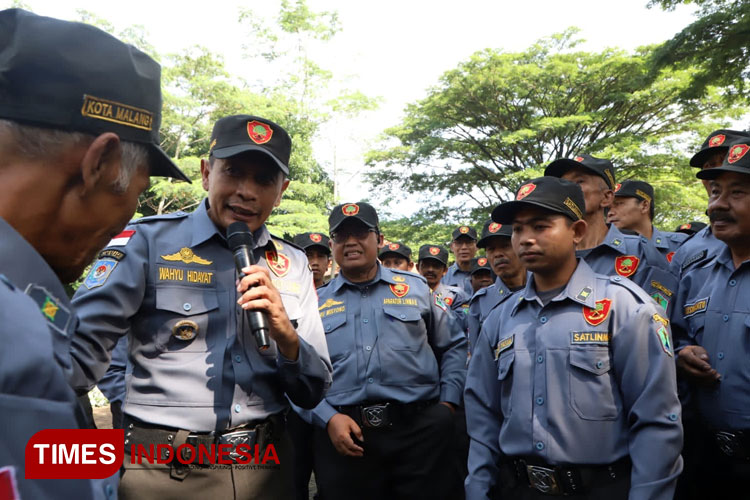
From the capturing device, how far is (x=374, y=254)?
439cm

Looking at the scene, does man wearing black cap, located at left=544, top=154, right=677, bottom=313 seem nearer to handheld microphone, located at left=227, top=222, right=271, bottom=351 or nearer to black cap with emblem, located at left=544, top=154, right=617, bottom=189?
black cap with emblem, located at left=544, top=154, right=617, bottom=189

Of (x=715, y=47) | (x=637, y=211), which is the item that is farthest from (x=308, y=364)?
(x=715, y=47)

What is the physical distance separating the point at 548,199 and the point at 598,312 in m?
0.62

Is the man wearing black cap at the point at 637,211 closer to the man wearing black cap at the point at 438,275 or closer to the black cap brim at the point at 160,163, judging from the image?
the man wearing black cap at the point at 438,275

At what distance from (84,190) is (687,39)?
9.09 metres

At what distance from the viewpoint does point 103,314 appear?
1.93 m

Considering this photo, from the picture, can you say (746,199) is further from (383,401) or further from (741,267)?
(383,401)

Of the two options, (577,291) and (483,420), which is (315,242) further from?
(577,291)

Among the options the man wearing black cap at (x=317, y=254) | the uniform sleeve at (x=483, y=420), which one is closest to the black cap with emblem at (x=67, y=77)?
the uniform sleeve at (x=483, y=420)

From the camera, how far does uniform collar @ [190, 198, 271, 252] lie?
2.30 m

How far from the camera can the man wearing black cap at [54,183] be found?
2.52 feet

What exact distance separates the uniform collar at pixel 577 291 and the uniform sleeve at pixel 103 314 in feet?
6.08

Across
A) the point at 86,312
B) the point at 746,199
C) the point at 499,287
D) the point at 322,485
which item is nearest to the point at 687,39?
the point at 499,287

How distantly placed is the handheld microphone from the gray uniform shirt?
0.67 ft
